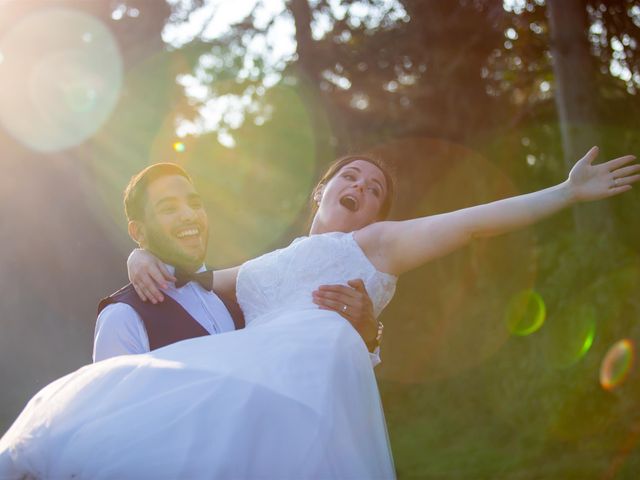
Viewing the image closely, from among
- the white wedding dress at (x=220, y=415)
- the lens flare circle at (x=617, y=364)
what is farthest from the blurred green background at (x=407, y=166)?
the white wedding dress at (x=220, y=415)

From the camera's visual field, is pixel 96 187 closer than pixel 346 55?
No

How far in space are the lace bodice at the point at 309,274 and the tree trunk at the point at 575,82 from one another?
514 cm

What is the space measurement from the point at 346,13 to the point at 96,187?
16.7 ft

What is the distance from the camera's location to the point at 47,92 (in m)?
13.9

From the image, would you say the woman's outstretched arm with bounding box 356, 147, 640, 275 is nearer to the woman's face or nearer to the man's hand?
the man's hand

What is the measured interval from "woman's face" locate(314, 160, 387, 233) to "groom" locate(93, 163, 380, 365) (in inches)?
18.7

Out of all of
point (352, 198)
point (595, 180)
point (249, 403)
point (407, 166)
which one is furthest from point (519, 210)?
point (407, 166)

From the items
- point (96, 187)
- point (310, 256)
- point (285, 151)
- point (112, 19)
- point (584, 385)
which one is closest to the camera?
point (310, 256)

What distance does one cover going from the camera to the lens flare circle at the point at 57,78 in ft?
45.1

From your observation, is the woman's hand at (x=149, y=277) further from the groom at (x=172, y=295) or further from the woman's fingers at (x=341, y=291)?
the woman's fingers at (x=341, y=291)

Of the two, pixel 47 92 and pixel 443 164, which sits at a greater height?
pixel 47 92

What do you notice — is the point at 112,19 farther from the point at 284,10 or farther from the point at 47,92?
the point at 284,10

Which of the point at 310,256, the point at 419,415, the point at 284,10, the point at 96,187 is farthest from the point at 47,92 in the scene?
the point at 310,256

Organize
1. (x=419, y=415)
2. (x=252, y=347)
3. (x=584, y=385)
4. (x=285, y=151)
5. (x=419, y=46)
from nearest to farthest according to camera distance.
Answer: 1. (x=252, y=347)
2. (x=584, y=385)
3. (x=419, y=415)
4. (x=419, y=46)
5. (x=285, y=151)
